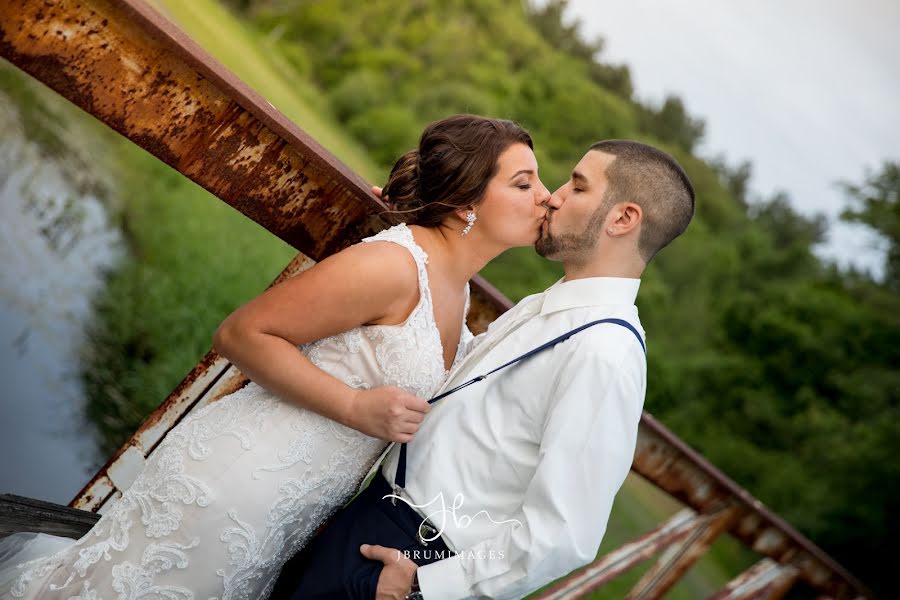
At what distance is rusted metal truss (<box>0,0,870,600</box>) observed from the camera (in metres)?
1.58

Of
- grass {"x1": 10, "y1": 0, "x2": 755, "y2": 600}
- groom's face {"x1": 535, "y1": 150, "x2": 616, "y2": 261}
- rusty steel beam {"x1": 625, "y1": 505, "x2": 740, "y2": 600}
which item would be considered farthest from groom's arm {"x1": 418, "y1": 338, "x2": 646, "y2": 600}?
grass {"x1": 10, "y1": 0, "x2": 755, "y2": 600}

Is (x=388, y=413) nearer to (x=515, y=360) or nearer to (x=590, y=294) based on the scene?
(x=515, y=360)

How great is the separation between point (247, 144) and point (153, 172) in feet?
35.3

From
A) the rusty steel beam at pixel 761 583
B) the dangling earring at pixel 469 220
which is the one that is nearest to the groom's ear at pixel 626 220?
the dangling earring at pixel 469 220

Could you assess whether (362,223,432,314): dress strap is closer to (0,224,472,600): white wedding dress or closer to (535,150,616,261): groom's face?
(0,224,472,600): white wedding dress

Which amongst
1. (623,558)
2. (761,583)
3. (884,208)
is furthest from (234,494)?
(884,208)

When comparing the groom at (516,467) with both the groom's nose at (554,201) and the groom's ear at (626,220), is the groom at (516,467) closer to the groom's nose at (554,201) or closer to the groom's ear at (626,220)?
the groom's ear at (626,220)

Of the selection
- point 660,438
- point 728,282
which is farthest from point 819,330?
point 660,438

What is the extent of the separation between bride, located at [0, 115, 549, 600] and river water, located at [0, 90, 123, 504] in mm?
5028

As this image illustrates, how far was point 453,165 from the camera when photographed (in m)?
2.39

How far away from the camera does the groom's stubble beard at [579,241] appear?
94.3 inches

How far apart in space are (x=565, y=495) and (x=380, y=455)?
64 cm

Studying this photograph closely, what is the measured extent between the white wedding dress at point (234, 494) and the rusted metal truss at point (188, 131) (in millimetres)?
142

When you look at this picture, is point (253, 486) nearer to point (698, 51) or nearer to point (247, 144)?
point (247, 144)
